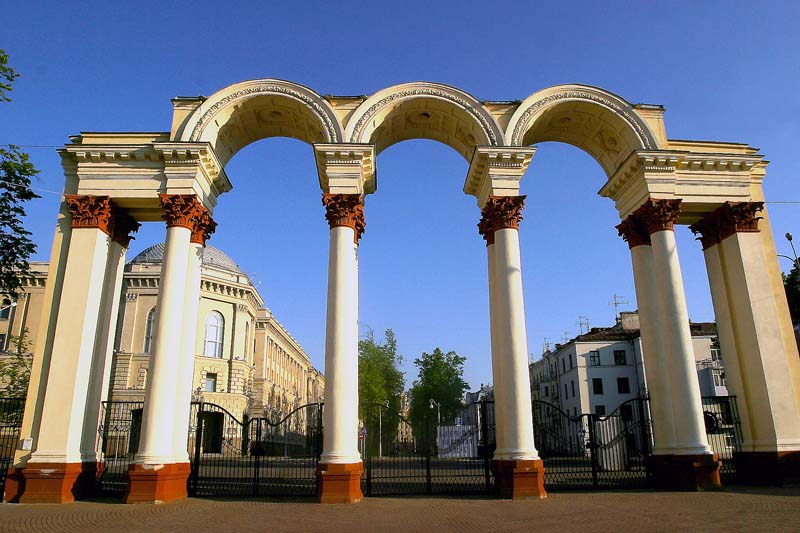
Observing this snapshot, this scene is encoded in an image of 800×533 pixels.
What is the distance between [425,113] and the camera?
1659cm

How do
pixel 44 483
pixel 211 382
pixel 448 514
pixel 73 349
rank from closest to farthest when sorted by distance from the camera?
pixel 448 514 → pixel 44 483 → pixel 73 349 → pixel 211 382

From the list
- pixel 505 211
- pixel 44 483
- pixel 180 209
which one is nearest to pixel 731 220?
pixel 505 211

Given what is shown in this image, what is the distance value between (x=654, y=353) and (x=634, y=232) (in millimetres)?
3823

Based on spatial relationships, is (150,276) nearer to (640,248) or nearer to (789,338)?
(640,248)

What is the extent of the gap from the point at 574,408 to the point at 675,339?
4548 cm

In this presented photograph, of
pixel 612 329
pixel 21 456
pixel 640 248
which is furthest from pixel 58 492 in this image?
pixel 612 329

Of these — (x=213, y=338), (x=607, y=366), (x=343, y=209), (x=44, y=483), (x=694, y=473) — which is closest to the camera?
(x=44, y=483)

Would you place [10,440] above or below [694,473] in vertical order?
above

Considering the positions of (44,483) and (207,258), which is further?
(207,258)

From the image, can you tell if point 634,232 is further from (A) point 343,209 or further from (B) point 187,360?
(B) point 187,360

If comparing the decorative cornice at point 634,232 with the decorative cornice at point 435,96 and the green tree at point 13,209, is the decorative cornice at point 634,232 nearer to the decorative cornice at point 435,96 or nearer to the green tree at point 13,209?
the decorative cornice at point 435,96

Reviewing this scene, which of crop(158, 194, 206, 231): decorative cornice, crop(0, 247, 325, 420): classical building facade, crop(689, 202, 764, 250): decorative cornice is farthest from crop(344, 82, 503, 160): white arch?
crop(0, 247, 325, 420): classical building facade

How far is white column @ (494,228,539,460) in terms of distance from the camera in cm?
1299

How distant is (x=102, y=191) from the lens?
1494 centimetres
